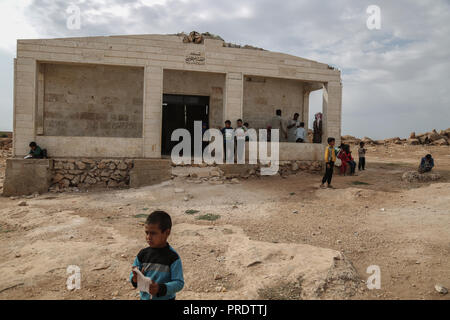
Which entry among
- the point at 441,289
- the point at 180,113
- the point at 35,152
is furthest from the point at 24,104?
the point at 441,289

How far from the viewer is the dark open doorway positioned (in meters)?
11.9

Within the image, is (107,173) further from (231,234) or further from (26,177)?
(231,234)

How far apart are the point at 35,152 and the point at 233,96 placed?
595 cm

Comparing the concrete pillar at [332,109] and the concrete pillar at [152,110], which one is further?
the concrete pillar at [332,109]

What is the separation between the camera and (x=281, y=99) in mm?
13078

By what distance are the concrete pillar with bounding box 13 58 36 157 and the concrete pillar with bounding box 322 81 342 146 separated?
29.4 ft

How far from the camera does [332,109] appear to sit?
10805 mm

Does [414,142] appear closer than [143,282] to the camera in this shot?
No

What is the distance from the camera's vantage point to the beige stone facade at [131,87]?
354 inches

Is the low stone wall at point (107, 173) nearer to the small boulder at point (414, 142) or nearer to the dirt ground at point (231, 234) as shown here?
the dirt ground at point (231, 234)

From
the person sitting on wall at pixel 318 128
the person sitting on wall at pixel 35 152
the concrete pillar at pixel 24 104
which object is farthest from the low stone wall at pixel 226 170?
the concrete pillar at pixel 24 104

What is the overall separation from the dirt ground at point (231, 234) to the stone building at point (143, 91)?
174cm

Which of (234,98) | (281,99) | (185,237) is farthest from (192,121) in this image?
(185,237)

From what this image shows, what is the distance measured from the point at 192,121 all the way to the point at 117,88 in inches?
115
